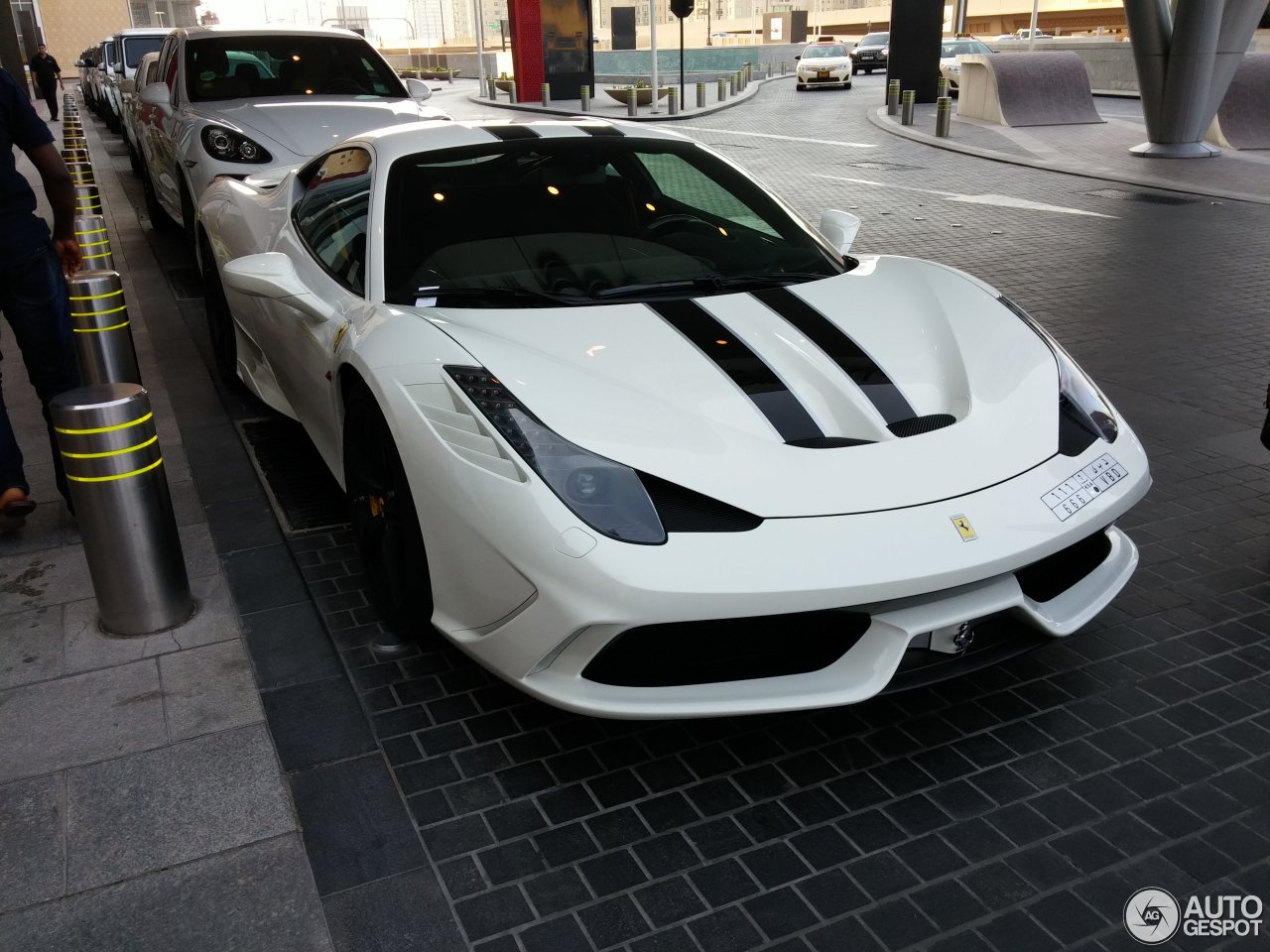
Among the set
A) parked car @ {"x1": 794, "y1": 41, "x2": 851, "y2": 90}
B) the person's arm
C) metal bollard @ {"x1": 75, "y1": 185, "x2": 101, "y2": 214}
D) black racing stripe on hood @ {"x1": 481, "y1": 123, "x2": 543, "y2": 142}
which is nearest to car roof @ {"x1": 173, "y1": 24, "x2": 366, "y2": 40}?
metal bollard @ {"x1": 75, "y1": 185, "x2": 101, "y2": 214}

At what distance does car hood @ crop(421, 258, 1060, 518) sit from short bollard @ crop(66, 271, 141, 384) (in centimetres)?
260

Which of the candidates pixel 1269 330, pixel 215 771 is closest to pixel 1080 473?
pixel 215 771

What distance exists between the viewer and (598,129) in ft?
13.8

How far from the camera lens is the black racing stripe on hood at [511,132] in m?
3.97

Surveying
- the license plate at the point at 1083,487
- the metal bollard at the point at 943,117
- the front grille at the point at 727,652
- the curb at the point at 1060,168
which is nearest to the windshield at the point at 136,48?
the curb at the point at 1060,168

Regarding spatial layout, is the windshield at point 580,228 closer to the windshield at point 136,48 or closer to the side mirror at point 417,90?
the side mirror at point 417,90

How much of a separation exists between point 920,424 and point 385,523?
5.11 feet

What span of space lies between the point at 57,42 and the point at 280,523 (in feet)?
301

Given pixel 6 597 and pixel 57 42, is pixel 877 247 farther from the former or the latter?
pixel 57 42

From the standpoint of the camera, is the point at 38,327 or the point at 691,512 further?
the point at 38,327

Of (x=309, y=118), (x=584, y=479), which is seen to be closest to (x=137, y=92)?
(x=309, y=118)

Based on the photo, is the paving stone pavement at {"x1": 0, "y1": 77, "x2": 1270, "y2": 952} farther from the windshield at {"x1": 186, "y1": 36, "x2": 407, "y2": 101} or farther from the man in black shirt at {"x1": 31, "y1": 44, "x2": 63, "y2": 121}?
the man in black shirt at {"x1": 31, "y1": 44, "x2": 63, "y2": 121}

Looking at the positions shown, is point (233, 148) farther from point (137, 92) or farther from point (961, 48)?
point (961, 48)

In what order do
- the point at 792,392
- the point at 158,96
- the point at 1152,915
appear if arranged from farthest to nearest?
the point at 158,96 → the point at 792,392 → the point at 1152,915
